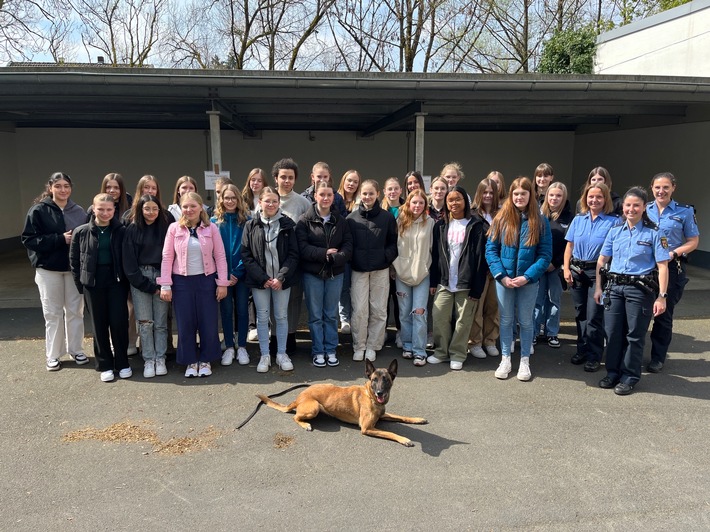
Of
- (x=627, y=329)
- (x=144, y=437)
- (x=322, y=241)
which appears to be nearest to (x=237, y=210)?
(x=322, y=241)

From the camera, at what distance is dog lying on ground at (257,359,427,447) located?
374cm

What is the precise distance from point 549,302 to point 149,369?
441 cm

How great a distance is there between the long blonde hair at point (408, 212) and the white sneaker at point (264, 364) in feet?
6.13

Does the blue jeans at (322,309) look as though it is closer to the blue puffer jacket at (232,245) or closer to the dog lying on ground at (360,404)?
the blue puffer jacket at (232,245)

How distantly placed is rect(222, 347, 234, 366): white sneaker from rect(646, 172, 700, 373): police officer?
14.0ft

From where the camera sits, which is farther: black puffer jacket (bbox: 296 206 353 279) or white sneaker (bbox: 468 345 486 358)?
white sneaker (bbox: 468 345 486 358)

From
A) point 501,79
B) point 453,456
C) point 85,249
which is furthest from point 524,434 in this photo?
point 501,79

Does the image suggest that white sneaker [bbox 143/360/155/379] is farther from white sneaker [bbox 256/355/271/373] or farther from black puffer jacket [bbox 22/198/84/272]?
black puffer jacket [bbox 22/198/84/272]

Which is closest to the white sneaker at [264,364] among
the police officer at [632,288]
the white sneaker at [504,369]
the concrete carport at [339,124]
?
the white sneaker at [504,369]

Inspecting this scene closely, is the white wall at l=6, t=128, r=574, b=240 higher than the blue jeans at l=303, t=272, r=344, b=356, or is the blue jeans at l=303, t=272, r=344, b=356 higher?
the white wall at l=6, t=128, r=574, b=240

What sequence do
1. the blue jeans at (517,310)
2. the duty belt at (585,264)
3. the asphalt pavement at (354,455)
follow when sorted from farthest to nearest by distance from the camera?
the duty belt at (585,264), the blue jeans at (517,310), the asphalt pavement at (354,455)

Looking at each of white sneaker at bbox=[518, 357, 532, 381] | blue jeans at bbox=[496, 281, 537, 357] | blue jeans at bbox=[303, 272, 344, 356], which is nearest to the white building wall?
blue jeans at bbox=[496, 281, 537, 357]

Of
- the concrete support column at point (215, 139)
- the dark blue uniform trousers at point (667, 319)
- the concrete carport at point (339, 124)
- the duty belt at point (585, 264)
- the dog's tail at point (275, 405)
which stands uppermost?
the concrete carport at point (339, 124)

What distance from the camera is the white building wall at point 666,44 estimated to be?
36.7ft
